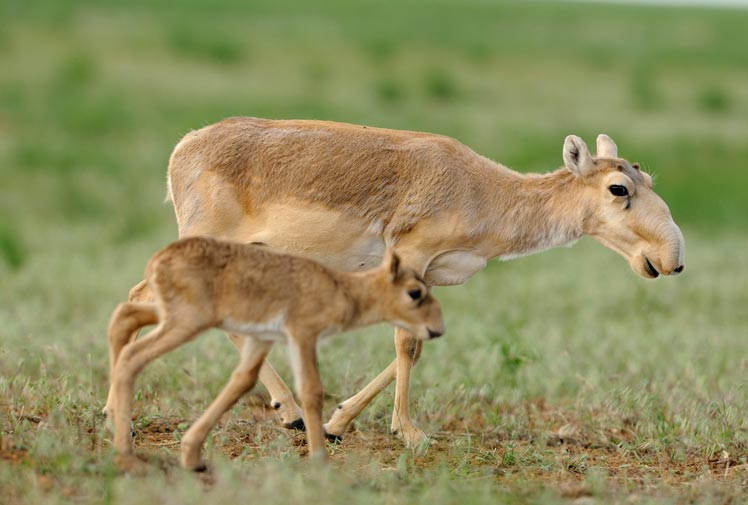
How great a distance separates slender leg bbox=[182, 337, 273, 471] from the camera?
6.44 meters

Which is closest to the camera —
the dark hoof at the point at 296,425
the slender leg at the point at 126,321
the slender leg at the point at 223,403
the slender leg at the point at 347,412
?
the slender leg at the point at 223,403

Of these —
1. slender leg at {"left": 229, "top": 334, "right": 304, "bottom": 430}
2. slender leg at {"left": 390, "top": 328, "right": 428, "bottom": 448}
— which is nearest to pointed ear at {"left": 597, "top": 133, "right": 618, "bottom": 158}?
slender leg at {"left": 390, "top": 328, "right": 428, "bottom": 448}

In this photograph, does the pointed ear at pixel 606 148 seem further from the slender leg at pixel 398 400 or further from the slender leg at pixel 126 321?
the slender leg at pixel 126 321

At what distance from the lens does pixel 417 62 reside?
118 ft

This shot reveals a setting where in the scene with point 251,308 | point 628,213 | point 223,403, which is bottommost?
point 223,403

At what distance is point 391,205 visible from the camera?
8.12 m

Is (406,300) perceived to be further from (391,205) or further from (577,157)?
(577,157)

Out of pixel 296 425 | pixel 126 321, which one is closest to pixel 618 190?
pixel 296 425

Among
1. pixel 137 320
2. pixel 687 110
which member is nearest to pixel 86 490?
pixel 137 320

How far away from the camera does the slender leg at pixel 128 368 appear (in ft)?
20.8

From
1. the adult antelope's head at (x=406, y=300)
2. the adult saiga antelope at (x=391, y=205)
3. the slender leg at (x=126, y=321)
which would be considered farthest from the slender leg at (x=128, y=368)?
the adult saiga antelope at (x=391, y=205)

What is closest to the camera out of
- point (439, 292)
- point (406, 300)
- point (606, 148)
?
point (406, 300)

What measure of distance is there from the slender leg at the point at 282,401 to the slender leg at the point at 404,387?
67 centimetres

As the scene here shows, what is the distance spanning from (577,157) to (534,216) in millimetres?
502
